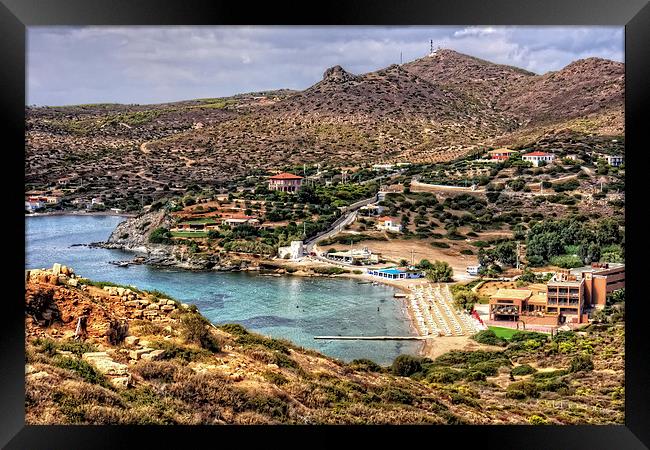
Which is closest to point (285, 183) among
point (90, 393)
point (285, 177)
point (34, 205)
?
point (285, 177)

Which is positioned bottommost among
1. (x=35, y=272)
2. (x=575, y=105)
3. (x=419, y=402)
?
→ (x=419, y=402)

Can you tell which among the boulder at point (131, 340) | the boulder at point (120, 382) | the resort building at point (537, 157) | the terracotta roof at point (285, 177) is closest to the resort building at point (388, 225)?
the terracotta roof at point (285, 177)

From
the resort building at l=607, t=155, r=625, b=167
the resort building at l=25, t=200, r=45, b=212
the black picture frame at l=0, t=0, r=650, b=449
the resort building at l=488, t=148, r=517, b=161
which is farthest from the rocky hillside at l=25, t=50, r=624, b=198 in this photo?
the black picture frame at l=0, t=0, r=650, b=449

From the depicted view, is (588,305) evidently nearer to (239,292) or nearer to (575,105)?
(239,292)

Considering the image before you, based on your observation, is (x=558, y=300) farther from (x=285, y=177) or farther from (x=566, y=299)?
(x=285, y=177)

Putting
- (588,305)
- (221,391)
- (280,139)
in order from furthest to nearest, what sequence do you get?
(280,139)
(588,305)
(221,391)
